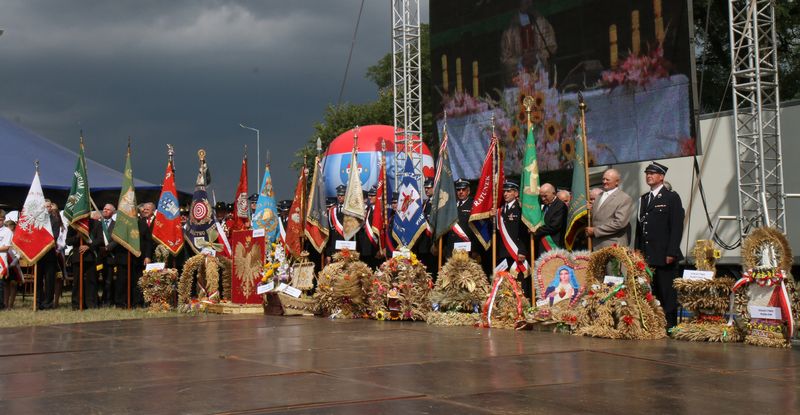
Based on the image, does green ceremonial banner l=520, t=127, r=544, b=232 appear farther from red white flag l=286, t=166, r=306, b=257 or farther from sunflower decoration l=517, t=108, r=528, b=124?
sunflower decoration l=517, t=108, r=528, b=124

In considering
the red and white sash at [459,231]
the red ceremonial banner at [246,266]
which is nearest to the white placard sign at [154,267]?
the red ceremonial banner at [246,266]

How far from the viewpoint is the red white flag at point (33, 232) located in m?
13.5

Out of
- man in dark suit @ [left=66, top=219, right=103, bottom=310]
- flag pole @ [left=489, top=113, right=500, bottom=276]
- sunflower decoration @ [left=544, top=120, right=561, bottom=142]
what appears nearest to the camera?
flag pole @ [left=489, top=113, right=500, bottom=276]

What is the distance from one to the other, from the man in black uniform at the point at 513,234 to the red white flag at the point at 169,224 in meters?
5.69

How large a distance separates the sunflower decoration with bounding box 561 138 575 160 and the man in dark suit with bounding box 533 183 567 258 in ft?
21.2

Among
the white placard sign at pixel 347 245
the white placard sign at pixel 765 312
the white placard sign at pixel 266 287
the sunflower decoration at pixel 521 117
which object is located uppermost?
the sunflower decoration at pixel 521 117

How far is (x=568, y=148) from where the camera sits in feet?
55.2

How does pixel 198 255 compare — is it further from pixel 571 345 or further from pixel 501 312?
pixel 571 345

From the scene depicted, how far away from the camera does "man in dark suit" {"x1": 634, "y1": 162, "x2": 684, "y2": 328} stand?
865 cm

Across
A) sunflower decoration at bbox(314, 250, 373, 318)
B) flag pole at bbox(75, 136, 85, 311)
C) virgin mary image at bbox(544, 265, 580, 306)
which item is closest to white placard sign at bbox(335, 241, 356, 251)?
sunflower decoration at bbox(314, 250, 373, 318)

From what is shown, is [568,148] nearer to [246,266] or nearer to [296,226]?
[296,226]

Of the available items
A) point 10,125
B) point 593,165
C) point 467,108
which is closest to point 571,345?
point 593,165

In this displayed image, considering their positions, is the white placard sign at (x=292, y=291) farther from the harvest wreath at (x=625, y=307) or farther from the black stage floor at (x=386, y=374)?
the harvest wreath at (x=625, y=307)

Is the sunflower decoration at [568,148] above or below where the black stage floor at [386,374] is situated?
above
